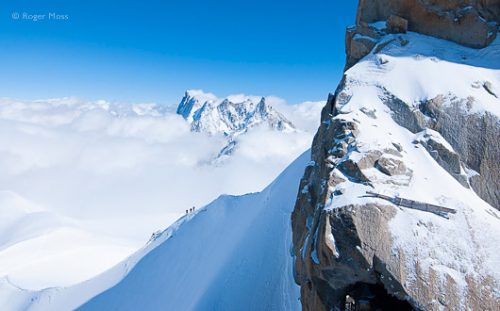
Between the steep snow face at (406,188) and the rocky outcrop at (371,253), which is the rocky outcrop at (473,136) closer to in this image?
the steep snow face at (406,188)

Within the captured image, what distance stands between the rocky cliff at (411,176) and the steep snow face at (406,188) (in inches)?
1.8

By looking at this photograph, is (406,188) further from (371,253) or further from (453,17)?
(453,17)

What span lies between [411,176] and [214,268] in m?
25.9

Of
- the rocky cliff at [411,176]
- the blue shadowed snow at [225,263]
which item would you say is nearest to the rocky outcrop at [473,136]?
the rocky cliff at [411,176]

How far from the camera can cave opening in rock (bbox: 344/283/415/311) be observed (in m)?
13.7

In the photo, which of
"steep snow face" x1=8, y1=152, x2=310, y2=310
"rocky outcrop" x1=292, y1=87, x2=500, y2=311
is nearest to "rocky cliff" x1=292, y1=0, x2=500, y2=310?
"rocky outcrop" x1=292, y1=87, x2=500, y2=311

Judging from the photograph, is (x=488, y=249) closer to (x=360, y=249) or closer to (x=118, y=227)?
(x=360, y=249)

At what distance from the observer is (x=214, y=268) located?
3562 centimetres

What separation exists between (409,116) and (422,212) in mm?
6478

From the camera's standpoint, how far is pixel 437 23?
2420cm

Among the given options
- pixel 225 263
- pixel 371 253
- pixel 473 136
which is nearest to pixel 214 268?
pixel 225 263

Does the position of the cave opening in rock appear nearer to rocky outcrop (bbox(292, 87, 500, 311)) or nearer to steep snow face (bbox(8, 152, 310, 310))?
rocky outcrop (bbox(292, 87, 500, 311))

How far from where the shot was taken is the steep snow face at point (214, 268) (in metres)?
28.0

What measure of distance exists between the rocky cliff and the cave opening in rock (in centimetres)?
5
